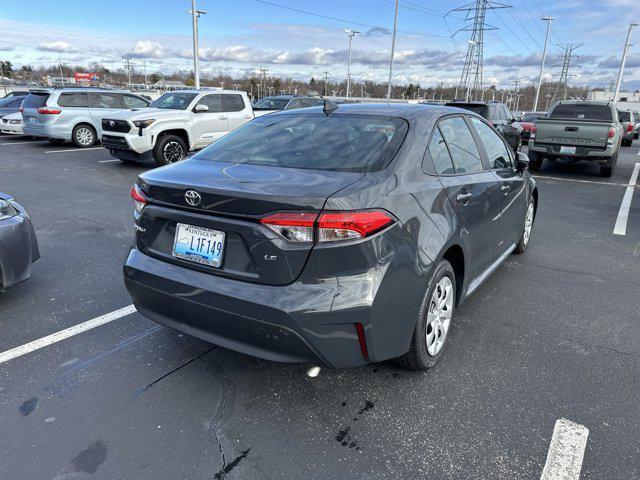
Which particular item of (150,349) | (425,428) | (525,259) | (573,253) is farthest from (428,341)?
(573,253)

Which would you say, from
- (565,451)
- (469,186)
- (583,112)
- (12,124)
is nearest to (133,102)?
(12,124)

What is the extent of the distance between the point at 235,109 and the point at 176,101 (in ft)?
5.09

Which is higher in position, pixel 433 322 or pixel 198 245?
pixel 198 245

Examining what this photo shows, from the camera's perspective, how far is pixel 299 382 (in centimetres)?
292

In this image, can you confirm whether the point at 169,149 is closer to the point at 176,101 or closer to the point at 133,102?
the point at 176,101

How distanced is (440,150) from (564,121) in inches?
373

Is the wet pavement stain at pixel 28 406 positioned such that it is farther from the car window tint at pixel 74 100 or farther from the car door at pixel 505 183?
the car window tint at pixel 74 100

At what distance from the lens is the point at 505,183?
3957 millimetres

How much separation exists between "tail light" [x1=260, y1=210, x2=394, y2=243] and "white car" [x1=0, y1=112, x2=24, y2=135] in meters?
A: 17.7

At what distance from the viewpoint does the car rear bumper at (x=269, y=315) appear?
7.52 ft

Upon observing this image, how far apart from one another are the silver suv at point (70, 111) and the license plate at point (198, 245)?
13288 mm

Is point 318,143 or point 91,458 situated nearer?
point 91,458

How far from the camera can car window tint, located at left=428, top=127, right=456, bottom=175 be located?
9.86 ft

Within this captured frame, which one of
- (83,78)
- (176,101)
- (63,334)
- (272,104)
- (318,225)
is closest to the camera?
(318,225)
